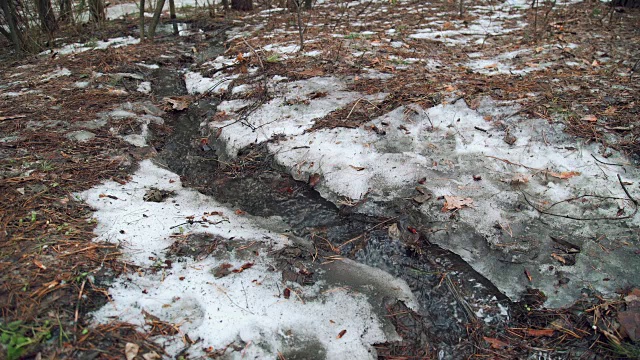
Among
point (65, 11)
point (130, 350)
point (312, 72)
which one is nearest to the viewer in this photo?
point (130, 350)

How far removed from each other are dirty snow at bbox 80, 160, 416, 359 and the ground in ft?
0.04

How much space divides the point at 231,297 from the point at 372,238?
104 centimetres

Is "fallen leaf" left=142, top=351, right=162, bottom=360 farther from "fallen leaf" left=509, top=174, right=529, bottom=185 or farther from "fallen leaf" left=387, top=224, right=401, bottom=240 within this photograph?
"fallen leaf" left=509, top=174, right=529, bottom=185

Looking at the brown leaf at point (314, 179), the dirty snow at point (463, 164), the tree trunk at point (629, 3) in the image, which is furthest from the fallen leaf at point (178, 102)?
the tree trunk at point (629, 3)

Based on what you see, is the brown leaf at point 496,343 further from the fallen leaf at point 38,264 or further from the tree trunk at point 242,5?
the tree trunk at point 242,5

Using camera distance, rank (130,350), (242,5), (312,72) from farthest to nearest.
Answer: (242,5) → (312,72) → (130,350)

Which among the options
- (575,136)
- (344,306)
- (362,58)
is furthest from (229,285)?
(362,58)

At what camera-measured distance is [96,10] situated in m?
6.50

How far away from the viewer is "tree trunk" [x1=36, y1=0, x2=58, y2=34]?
5.87 meters

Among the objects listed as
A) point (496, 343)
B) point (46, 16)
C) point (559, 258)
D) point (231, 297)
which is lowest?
point (496, 343)

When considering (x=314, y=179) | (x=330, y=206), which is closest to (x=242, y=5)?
(x=314, y=179)

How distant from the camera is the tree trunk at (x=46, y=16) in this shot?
5.87 meters

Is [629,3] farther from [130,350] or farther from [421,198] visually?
[130,350]

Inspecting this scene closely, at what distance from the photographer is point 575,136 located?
304 cm
